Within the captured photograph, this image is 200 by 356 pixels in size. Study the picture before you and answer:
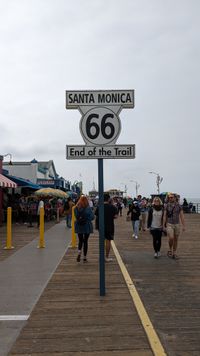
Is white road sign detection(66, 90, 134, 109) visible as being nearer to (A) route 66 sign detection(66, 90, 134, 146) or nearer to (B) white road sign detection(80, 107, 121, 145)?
(A) route 66 sign detection(66, 90, 134, 146)

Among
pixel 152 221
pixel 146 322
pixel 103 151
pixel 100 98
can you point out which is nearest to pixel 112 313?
pixel 146 322

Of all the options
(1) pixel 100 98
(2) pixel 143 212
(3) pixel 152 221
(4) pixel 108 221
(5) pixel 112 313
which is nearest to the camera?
(5) pixel 112 313

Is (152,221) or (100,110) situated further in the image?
(152,221)

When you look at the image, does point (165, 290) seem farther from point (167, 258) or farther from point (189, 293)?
point (167, 258)

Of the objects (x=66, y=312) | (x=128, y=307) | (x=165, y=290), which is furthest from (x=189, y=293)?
(x=66, y=312)

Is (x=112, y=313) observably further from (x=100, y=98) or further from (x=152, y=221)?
Answer: (x=152, y=221)

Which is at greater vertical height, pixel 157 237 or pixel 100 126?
pixel 100 126

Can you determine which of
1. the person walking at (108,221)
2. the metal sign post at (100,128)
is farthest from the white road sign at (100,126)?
the person walking at (108,221)

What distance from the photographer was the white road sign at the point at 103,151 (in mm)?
6809

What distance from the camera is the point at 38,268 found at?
378 inches

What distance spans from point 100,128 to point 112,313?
278cm

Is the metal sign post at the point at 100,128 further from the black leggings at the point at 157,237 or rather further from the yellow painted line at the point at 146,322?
the black leggings at the point at 157,237

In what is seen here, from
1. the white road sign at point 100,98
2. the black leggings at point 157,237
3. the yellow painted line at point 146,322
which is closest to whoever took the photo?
the yellow painted line at point 146,322

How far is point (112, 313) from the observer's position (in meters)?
5.91
